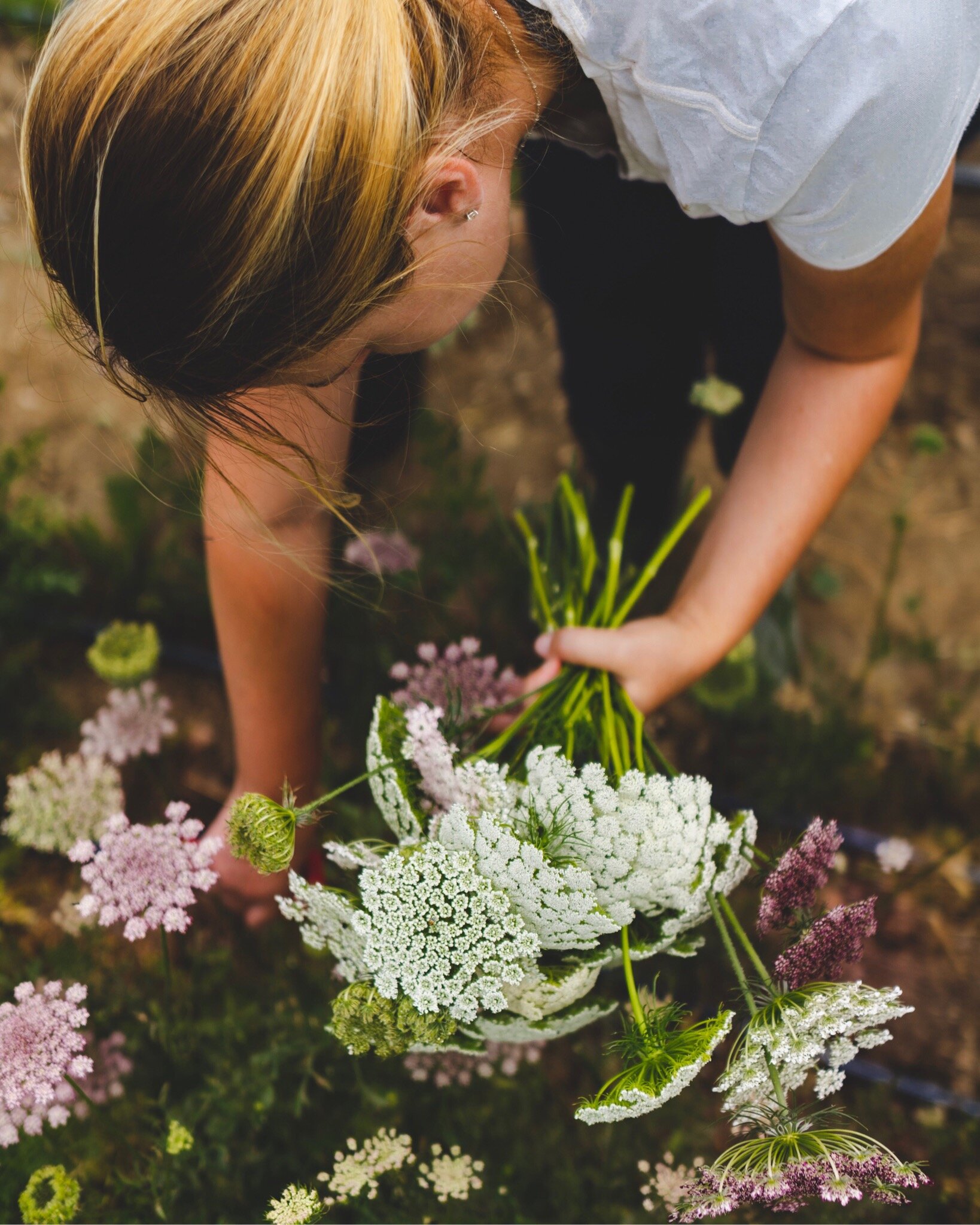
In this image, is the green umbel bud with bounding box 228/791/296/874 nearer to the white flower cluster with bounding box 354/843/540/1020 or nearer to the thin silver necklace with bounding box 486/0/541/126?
the white flower cluster with bounding box 354/843/540/1020

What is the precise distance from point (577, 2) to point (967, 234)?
4.43ft

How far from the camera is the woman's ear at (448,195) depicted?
59 cm

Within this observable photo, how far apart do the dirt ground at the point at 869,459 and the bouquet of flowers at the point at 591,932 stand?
31.2 inches

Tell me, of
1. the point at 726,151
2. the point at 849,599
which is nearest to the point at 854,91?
the point at 726,151

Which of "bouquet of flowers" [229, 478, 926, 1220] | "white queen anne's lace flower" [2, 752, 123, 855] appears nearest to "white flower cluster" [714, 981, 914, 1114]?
"bouquet of flowers" [229, 478, 926, 1220]

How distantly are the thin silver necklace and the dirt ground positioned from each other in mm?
670

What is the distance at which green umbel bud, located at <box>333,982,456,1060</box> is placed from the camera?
1.82 ft

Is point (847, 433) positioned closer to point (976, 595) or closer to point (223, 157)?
point (223, 157)

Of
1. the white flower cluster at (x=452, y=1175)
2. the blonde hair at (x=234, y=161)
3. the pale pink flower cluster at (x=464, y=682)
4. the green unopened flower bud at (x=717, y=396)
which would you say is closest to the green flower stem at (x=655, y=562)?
the pale pink flower cluster at (x=464, y=682)

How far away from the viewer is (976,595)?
1439mm

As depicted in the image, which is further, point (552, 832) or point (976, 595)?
point (976, 595)

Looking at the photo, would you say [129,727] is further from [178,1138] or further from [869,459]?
[869,459]

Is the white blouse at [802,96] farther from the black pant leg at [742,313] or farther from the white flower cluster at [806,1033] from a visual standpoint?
the white flower cluster at [806,1033]

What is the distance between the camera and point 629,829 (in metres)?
0.56
